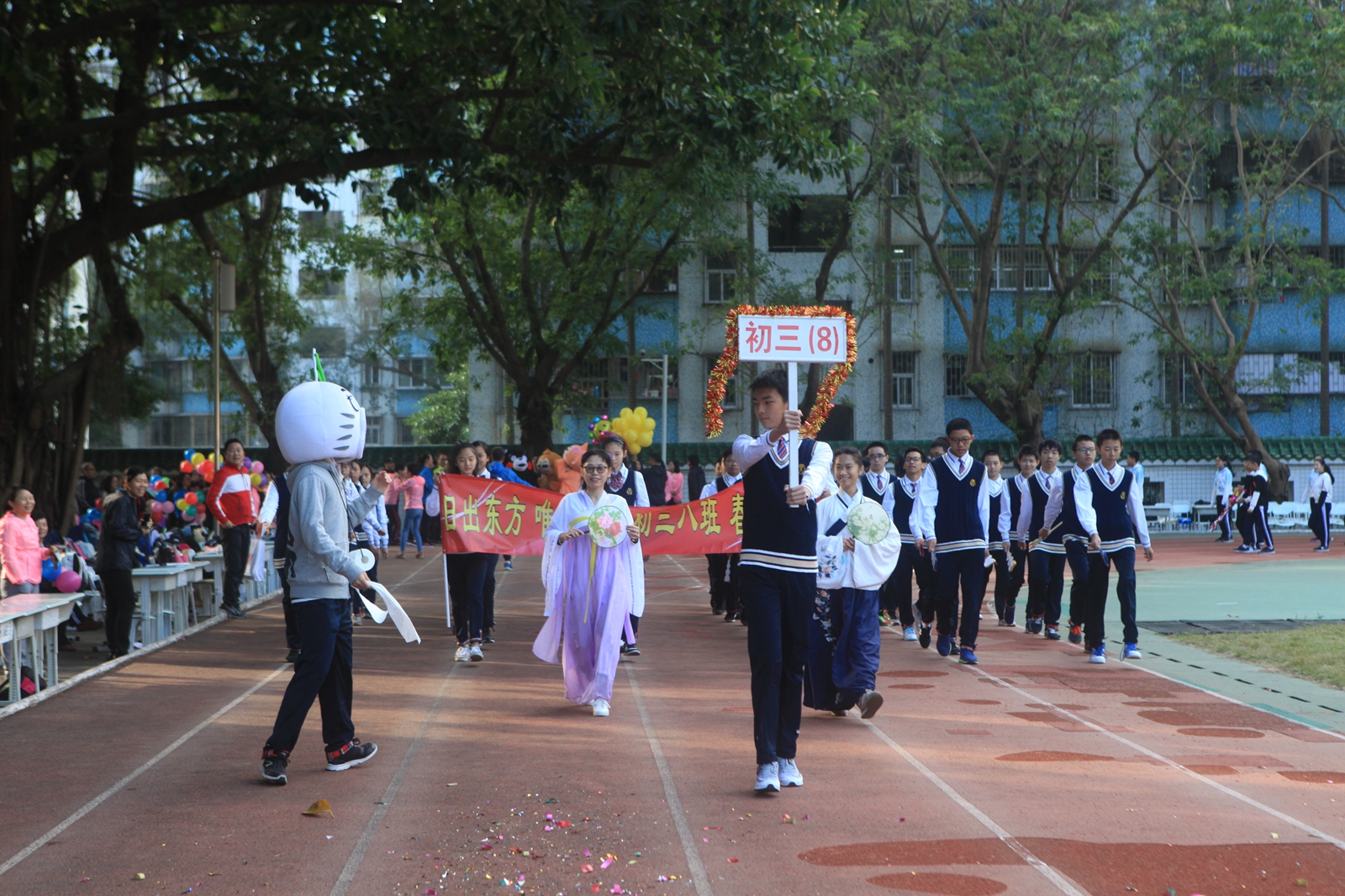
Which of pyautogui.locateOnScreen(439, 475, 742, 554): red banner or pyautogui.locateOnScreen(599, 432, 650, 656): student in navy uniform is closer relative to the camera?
pyautogui.locateOnScreen(599, 432, 650, 656): student in navy uniform

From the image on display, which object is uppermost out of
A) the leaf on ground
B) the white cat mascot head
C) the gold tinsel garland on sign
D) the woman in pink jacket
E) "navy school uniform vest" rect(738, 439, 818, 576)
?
the gold tinsel garland on sign

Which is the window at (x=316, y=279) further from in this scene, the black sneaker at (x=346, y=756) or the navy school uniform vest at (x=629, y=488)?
the black sneaker at (x=346, y=756)

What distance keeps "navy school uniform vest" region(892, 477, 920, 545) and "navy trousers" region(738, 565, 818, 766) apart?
17.1 ft

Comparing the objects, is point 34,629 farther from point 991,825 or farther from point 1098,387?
point 1098,387

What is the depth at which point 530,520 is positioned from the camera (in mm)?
11531

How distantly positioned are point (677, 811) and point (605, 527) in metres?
2.99

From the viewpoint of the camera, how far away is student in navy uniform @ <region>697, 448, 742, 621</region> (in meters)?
13.2

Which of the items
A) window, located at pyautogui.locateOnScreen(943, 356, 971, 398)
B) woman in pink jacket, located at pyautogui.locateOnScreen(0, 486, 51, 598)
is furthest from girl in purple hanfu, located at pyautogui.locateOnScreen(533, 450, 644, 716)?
window, located at pyautogui.locateOnScreen(943, 356, 971, 398)

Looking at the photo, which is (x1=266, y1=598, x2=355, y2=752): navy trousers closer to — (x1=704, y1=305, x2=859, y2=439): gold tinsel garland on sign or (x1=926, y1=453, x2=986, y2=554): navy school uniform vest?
(x1=704, y1=305, x2=859, y2=439): gold tinsel garland on sign

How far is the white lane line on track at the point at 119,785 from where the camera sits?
195 inches

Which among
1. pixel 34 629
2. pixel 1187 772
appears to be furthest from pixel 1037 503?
pixel 34 629

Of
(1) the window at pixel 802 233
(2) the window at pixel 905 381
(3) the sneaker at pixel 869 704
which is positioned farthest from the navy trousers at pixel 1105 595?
(2) the window at pixel 905 381

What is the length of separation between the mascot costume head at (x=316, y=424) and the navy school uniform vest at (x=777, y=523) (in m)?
1.97

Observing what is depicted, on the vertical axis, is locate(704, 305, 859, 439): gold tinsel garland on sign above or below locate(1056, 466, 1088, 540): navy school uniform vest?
above
